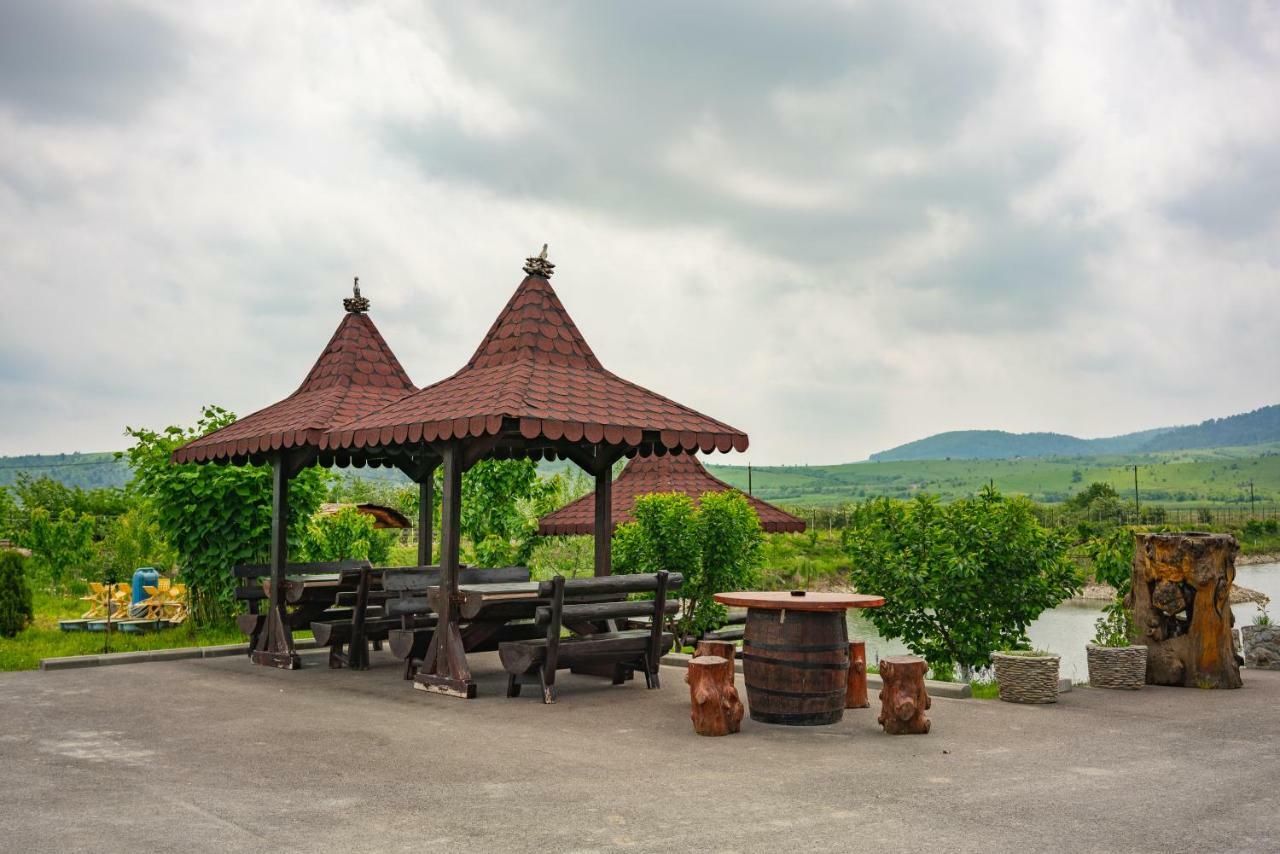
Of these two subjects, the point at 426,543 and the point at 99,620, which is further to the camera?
the point at 99,620

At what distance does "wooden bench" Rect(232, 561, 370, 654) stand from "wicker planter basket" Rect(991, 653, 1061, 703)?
6214mm

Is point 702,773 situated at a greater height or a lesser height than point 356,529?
lesser

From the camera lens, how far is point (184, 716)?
8180mm

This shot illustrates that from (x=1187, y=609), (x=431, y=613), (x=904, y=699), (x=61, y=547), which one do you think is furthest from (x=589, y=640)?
(x=61, y=547)

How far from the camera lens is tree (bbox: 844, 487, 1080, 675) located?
10.6m

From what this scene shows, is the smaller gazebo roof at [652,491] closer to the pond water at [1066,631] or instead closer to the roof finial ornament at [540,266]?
the pond water at [1066,631]

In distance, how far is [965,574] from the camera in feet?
34.5

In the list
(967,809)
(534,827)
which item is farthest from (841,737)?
(534,827)

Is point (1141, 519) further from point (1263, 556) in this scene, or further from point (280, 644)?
point (280, 644)

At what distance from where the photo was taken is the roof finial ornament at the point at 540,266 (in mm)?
10828

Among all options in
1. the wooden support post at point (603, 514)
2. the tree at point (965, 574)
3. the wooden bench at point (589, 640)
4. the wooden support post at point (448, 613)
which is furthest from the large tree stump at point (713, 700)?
the tree at point (965, 574)

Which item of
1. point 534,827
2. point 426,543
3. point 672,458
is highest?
point 672,458

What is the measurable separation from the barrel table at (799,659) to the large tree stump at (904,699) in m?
0.41

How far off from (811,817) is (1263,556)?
52.4 meters
